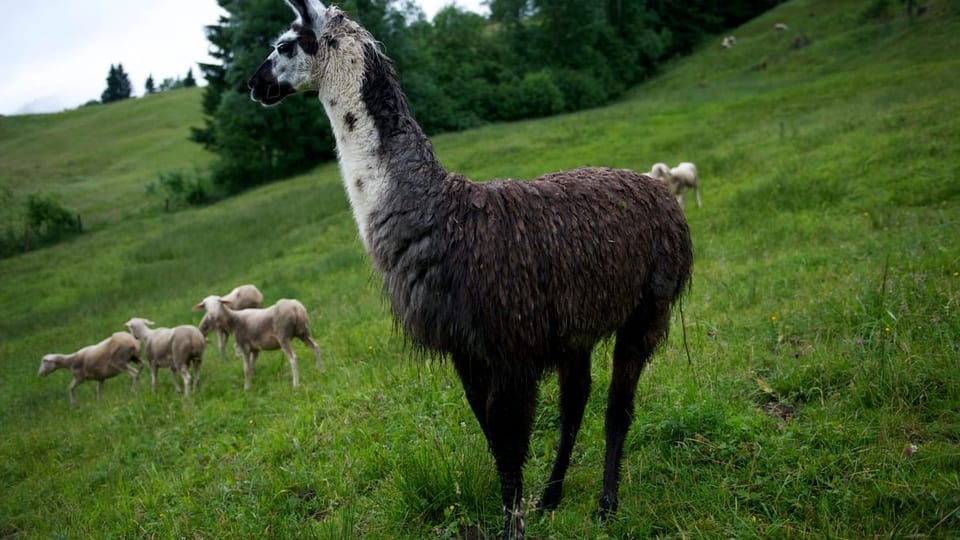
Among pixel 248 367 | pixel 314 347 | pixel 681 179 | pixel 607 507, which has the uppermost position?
pixel 681 179

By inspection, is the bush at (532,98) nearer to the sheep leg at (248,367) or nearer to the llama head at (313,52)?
the sheep leg at (248,367)

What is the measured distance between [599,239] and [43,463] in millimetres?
7442

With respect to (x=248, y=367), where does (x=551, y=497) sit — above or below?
above

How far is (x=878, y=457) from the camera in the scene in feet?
11.9

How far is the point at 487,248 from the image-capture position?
3.46m

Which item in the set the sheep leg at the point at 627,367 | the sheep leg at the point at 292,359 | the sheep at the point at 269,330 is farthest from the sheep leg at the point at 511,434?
the sheep at the point at 269,330

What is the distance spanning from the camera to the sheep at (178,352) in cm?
932

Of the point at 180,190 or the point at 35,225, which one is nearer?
the point at 35,225

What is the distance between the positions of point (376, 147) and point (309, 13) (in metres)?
0.92

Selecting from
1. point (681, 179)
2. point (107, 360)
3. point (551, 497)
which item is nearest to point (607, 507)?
point (551, 497)

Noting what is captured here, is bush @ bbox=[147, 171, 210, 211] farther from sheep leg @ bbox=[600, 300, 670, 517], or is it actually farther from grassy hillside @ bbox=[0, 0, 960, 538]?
sheep leg @ bbox=[600, 300, 670, 517]

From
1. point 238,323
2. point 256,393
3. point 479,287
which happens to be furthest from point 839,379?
point 238,323

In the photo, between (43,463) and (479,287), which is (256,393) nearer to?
(43,463)

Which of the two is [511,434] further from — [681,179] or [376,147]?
[681,179]
